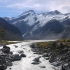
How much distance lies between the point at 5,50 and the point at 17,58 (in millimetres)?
11589

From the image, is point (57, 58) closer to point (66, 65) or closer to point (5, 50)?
point (66, 65)

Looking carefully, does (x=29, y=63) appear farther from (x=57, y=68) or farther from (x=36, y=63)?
(x=57, y=68)

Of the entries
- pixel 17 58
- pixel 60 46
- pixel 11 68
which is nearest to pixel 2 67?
pixel 11 68

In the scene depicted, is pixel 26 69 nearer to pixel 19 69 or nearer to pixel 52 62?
pixel 19 69

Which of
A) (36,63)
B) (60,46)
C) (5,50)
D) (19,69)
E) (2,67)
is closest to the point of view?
(2,67)

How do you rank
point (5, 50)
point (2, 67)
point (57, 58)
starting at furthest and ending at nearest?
point (5, 50)
point (57, 58)
point (2, 67)

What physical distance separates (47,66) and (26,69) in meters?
8.41

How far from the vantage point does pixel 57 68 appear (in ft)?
227

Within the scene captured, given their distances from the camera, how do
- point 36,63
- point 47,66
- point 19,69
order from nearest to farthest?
point 19,69, point 47,66, point 36,63

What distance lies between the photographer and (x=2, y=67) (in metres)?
61.6

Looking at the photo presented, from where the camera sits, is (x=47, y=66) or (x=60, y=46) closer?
(x=47, y=66)

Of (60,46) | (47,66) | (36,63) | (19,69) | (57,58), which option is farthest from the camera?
(60,46)

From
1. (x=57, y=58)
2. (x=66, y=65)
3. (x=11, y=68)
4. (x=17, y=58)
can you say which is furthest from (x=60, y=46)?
(x=11, y=68)

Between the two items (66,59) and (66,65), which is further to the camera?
(66,59)
